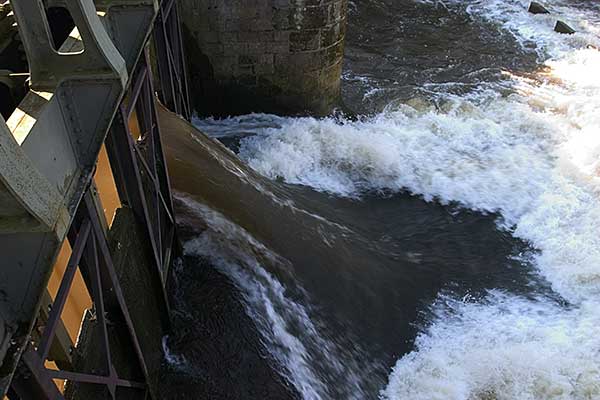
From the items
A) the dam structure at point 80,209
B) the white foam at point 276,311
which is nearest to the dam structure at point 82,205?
the dam structure at point 80,209

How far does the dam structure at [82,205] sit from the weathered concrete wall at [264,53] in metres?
1.37

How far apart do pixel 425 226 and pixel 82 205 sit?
6017mm

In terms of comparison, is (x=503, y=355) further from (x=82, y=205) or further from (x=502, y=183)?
(x=82, y=205)

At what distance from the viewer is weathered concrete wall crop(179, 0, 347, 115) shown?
9.31 meters

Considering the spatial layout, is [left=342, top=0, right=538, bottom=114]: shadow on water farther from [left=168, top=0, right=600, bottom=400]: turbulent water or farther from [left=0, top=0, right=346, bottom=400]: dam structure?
[left=0, top=0, right=346, bottom=400]: dam structure

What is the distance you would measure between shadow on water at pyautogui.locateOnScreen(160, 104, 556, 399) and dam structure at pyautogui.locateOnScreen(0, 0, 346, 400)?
773 millimetres

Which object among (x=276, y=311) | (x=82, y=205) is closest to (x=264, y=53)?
(x=276, y=311)

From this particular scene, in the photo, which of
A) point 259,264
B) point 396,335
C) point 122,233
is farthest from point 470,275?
point 122,233

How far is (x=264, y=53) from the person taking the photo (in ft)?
31.8

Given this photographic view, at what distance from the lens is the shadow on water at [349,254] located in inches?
232

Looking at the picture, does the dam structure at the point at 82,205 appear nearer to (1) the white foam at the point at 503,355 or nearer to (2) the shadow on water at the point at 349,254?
(2) the shadow on water at the point at 349,254

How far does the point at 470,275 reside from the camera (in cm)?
751

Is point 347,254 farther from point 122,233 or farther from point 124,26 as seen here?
point 124,26

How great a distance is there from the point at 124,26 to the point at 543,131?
8658 millimetres
